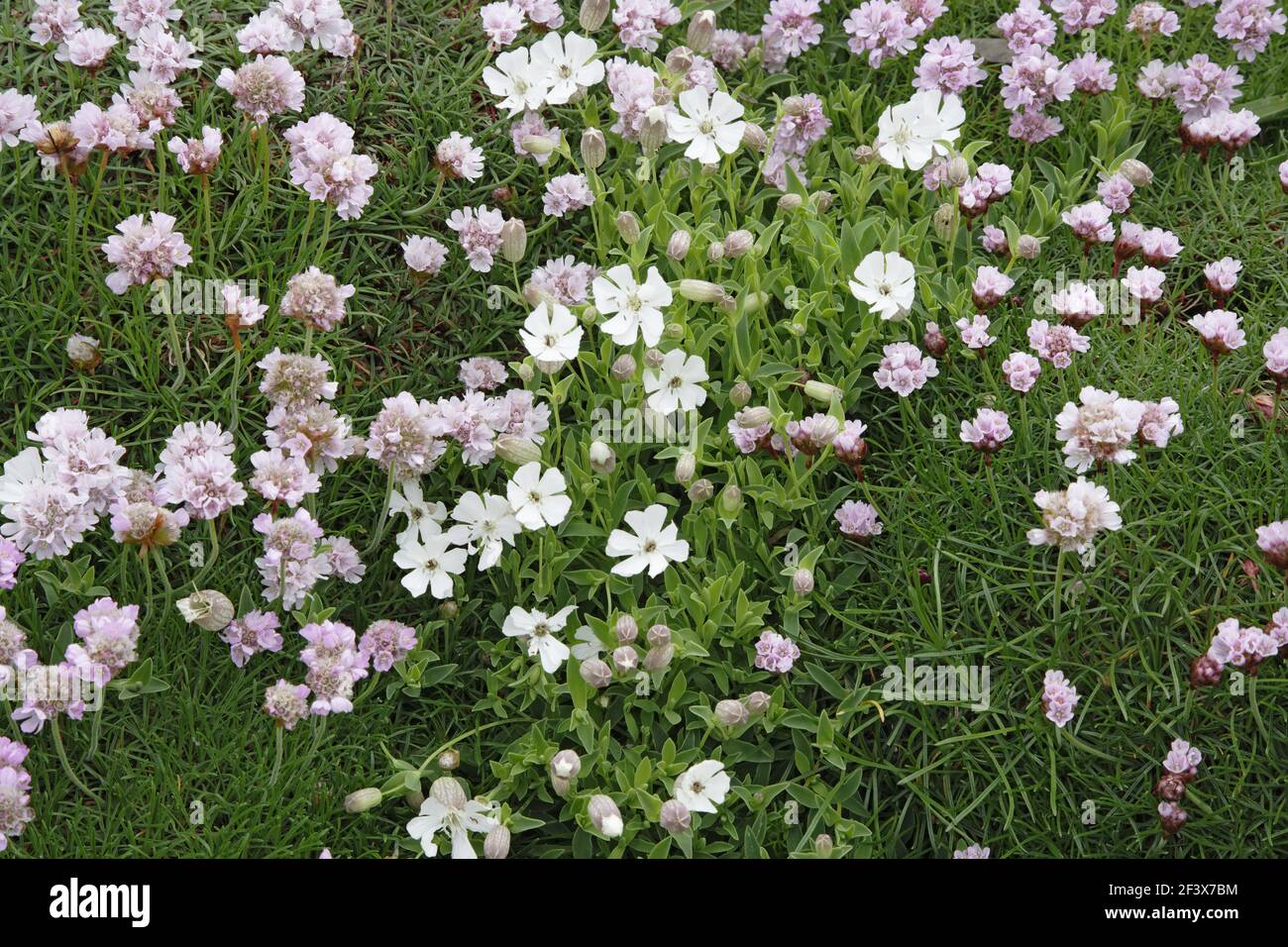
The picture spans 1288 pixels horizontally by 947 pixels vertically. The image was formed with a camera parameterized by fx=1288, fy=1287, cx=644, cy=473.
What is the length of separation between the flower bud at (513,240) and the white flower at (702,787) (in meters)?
1.32

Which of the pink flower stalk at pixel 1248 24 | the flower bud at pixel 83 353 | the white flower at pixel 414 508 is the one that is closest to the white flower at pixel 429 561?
the white flower at pixel 414 508

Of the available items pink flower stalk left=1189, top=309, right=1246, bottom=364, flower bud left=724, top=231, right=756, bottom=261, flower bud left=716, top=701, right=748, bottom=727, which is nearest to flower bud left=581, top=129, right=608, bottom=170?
flower bud left=724, top=231, right=756, bottom=261

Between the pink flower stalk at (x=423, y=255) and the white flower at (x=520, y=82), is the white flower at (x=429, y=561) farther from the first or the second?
the white flower at (x=520, y=82)

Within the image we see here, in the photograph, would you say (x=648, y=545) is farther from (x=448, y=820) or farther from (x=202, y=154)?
(x=202, y=154)

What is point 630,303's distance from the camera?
9.87 ft

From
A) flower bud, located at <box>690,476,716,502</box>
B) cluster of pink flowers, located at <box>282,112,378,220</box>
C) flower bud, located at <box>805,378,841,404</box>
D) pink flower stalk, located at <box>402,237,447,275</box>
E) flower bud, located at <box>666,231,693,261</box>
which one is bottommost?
flower bud, located at <box>690,476,716,502</box>

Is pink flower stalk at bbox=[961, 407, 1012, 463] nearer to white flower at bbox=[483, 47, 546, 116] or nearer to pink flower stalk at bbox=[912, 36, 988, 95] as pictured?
pink flower stalk at bbox=[912, 36, 988, 95]

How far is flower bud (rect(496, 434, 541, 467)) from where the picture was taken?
2859mm

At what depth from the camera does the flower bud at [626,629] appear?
9.00ft

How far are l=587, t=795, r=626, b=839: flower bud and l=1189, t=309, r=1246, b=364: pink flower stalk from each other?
5.73ft

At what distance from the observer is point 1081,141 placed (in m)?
3.71

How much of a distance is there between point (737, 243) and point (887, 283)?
38cm

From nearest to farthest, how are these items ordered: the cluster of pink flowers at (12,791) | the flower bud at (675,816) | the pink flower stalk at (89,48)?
the cluster of pink flowers at (12,791) → the flower bud at (675,816) → the pink flower stalk at (89,48)

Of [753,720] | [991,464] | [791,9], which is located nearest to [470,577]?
[753,720]
